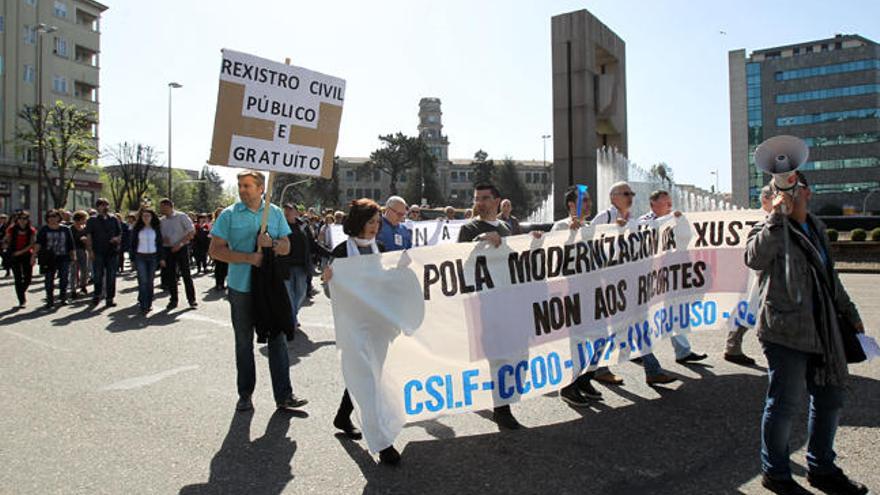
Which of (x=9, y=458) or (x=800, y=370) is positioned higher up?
(x=800, y=370)

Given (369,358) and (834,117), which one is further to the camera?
(834,117)

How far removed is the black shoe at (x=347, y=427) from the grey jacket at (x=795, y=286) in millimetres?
2694

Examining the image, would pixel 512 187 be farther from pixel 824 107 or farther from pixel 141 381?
pixel 141 381

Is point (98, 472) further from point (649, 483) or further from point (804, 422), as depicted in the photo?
point (804, 422)

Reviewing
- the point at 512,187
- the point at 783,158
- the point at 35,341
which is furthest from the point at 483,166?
the point at 783,158

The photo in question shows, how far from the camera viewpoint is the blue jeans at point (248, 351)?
202 inches

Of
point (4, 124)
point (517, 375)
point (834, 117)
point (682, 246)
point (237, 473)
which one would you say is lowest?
point (237, 473)

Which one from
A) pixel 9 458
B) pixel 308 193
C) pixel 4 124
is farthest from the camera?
pixel 308 193

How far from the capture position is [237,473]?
3924mm

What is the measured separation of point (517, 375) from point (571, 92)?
2097 cm

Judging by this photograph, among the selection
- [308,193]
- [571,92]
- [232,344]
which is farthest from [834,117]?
[232,344]

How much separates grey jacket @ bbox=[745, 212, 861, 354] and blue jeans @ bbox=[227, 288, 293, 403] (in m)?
3.44

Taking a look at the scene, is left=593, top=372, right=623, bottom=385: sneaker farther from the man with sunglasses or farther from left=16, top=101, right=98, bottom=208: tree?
left=16, top=101, right=98, bottom=208: tree

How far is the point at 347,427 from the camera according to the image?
461 cm
